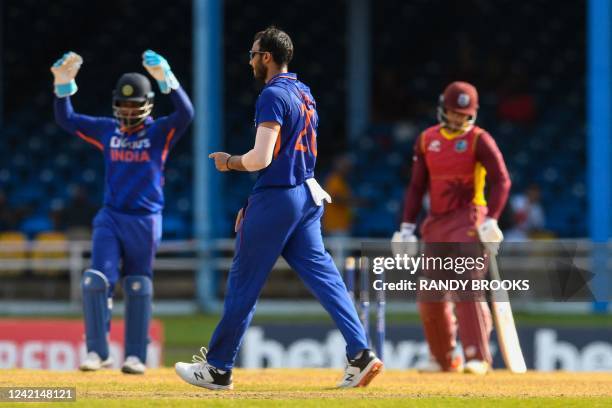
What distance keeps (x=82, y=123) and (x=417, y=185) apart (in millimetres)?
2560

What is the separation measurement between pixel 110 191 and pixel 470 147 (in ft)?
8.71

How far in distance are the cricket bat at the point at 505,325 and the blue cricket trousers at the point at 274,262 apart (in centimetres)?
216

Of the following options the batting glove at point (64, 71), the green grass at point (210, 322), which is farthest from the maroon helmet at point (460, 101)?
the green grass at point (210, 322)

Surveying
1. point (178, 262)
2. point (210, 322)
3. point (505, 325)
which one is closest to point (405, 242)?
point (505, 325)

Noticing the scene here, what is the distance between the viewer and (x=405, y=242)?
1059 centimetres

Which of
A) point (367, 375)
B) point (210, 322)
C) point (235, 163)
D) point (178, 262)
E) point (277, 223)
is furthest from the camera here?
point (178, 262)

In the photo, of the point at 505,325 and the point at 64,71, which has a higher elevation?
the point at 64,71

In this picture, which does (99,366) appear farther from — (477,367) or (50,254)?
(50,254)

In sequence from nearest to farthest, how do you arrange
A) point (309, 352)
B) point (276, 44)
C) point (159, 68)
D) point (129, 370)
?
1. point (276, 44)
2. point (159, 68)
3. point (129, 370)
4. point (309, 352)

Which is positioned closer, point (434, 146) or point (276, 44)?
point (276, 44)

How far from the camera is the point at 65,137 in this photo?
23.4m

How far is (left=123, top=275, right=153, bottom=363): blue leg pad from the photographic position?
1030 centimetres

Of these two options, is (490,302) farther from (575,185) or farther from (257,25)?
(257,25)

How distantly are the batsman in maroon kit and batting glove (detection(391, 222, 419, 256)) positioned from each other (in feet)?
0.04
